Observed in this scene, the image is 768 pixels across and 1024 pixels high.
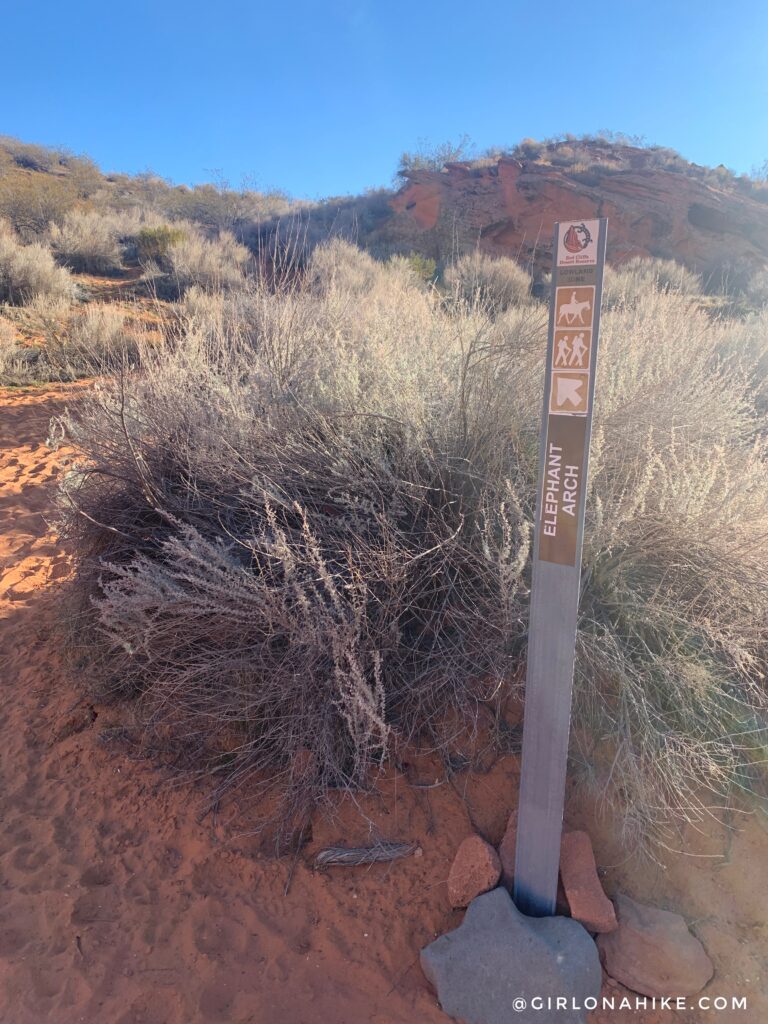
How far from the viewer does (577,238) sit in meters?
1.53

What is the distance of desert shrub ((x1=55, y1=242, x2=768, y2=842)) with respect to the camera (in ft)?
7.67

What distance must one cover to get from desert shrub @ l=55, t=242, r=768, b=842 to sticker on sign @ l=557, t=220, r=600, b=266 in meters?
0.96

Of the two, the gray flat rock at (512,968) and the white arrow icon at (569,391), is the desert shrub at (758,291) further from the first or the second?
the gray flat rock at (512,968)

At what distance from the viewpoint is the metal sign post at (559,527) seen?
1543 millimetres

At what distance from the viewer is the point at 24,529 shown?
16.3ft

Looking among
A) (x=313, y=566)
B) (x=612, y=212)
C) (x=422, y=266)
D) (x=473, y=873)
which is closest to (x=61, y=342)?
(x=422, y=266)

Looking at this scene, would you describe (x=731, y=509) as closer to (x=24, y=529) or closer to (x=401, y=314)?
(x=401, y=314)

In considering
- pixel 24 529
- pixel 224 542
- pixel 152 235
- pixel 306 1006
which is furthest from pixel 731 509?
pixel 152 235

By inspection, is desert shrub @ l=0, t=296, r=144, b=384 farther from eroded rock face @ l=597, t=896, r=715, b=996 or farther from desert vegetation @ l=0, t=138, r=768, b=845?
eroded rock face @ l=597, t=896, r=715, b=996

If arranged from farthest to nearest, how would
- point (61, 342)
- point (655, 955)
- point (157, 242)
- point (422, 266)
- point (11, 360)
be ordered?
point (157, 242), point (422, 266), point (61, 342), point (11, 360), point (655, 955)

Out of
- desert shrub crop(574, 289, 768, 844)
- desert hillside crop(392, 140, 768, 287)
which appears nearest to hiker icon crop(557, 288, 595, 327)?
desert shrub crop(574, 289, 768, 844)

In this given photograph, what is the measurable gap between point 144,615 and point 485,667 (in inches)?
57.4

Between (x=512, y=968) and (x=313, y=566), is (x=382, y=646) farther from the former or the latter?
(x=512, y=968)

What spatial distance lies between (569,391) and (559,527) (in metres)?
0.36
